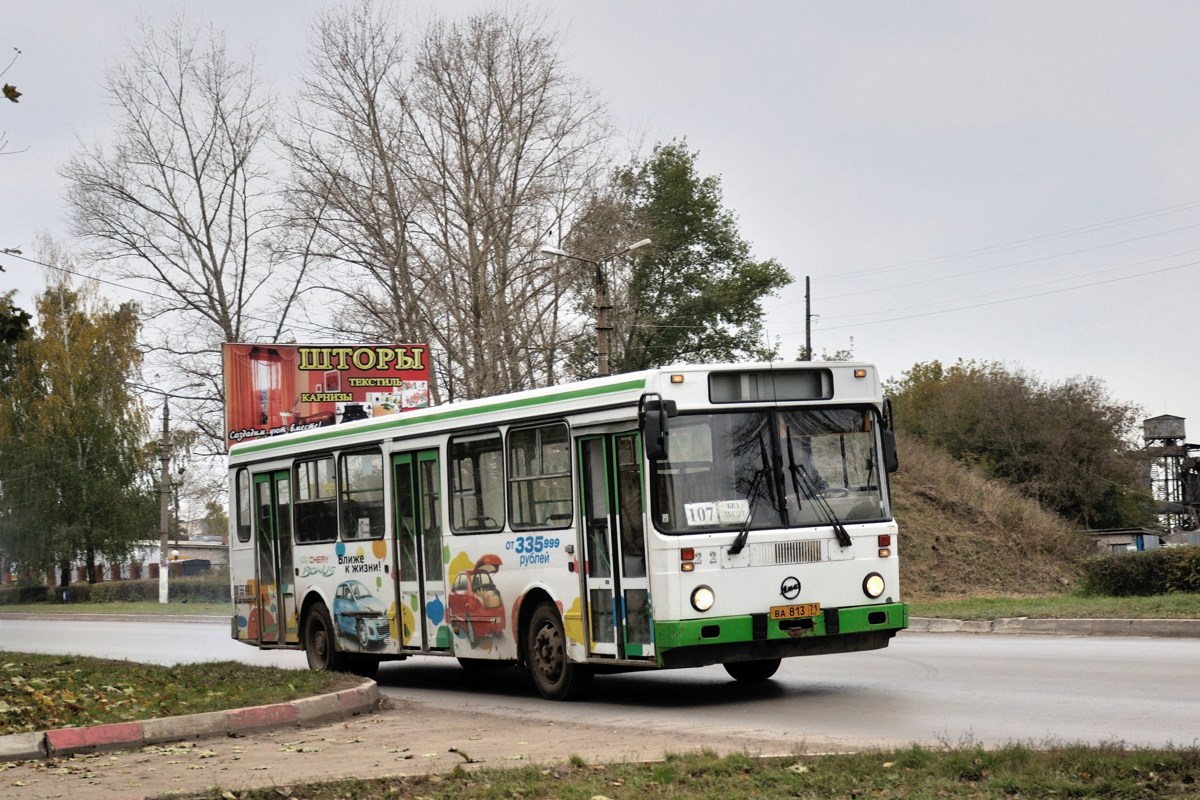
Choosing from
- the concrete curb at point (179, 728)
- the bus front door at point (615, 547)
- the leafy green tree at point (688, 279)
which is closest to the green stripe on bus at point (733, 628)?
the bus front door at point (615, 547)

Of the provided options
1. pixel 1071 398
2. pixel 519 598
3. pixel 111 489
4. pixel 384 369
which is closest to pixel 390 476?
pixel 519 598

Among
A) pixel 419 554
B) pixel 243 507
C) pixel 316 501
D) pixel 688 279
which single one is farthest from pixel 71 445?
pixel 419 554

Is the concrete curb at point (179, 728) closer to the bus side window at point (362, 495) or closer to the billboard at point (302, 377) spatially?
the bus side window at point (362, 495)

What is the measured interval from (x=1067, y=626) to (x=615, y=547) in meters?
10.1

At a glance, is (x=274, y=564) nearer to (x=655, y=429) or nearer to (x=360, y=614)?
(x=360, y=614)

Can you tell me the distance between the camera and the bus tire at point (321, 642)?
18.3m

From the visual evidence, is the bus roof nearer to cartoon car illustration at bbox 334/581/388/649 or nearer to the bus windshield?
the bus windshield

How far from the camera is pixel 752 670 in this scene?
14875 mm

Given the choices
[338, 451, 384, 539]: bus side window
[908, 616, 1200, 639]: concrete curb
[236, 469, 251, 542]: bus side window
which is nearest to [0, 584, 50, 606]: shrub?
[236, 469, 251, 542]: bus side window

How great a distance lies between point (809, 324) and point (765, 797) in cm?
5719

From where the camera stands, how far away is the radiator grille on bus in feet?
42.1

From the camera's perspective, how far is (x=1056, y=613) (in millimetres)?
21688

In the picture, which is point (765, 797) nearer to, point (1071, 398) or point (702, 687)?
point (702, 687)

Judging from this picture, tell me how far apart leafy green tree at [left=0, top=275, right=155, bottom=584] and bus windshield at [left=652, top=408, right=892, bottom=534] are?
213ft
